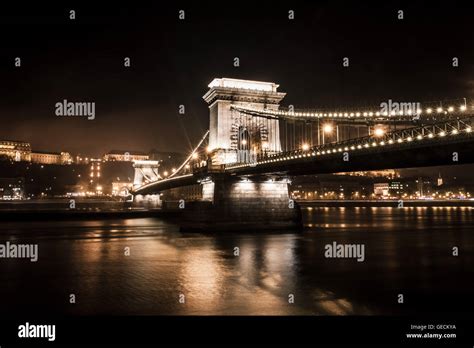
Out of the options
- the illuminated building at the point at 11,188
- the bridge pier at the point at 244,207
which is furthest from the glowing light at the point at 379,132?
the illuminated building at the point at 11,188

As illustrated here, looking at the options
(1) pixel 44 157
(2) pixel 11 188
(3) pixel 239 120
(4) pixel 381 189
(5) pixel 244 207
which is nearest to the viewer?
(5) pixel 244 207

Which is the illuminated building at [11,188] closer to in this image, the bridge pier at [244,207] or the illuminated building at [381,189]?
the illuminated building at [381,189]

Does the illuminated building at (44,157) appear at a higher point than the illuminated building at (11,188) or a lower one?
higher

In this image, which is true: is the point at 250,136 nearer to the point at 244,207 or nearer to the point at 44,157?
the point at 244,207

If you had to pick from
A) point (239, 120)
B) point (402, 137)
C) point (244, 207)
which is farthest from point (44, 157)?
point (402, 137)

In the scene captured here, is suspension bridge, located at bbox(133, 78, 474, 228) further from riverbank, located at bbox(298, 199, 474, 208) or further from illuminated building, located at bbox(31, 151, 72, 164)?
illuminated building, located at bbox(31, 151, 72, 164)

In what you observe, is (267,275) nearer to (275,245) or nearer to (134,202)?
(275,245)

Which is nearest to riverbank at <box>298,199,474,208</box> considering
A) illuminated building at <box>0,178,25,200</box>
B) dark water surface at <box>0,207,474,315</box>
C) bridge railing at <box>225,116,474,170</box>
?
illuminated building at <box>0,178,25,200</box>
